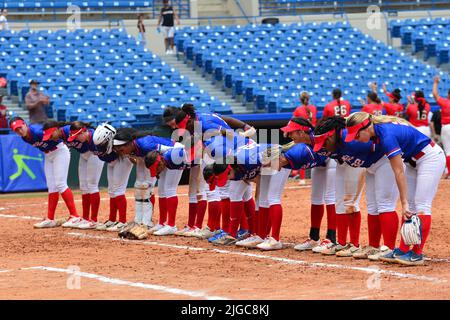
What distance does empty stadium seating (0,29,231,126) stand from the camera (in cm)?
2298

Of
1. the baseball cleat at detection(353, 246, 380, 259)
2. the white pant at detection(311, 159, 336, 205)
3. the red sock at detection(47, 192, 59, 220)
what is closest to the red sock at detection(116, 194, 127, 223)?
the red sock at detection(47, 192, 59, 220)

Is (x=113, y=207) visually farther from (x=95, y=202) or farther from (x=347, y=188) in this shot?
(x=347, y=188)

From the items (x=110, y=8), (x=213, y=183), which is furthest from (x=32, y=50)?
(x=213, y=183)

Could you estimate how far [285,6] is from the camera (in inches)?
1259

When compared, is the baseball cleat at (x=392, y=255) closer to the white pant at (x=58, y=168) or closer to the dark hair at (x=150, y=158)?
the dark hair at (x=150, y=158)

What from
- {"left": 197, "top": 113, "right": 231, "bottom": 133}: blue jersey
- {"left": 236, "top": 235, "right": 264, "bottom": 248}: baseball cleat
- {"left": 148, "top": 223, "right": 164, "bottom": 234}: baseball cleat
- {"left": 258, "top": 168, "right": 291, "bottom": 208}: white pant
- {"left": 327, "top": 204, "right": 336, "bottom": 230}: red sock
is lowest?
{"left": 148, "top": 223, "right": 164, "bottom": 234}: baseball cleat

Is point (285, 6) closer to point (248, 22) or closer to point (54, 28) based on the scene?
point (248, 22)

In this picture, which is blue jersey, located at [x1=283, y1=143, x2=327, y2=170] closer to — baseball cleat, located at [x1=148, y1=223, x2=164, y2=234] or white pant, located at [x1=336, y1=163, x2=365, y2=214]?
white pant, located at [x1=336, y1=163, x2=365, y2=214]

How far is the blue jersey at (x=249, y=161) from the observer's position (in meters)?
11.1

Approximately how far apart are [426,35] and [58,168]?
18.5m

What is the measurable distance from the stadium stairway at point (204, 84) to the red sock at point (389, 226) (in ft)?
49.3

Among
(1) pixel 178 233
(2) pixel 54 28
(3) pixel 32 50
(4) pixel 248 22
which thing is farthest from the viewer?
(4) pixel 248 22

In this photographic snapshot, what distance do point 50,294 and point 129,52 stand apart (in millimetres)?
18389

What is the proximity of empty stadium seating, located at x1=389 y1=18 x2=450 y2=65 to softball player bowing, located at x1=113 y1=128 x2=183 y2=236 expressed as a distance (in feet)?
59.1
